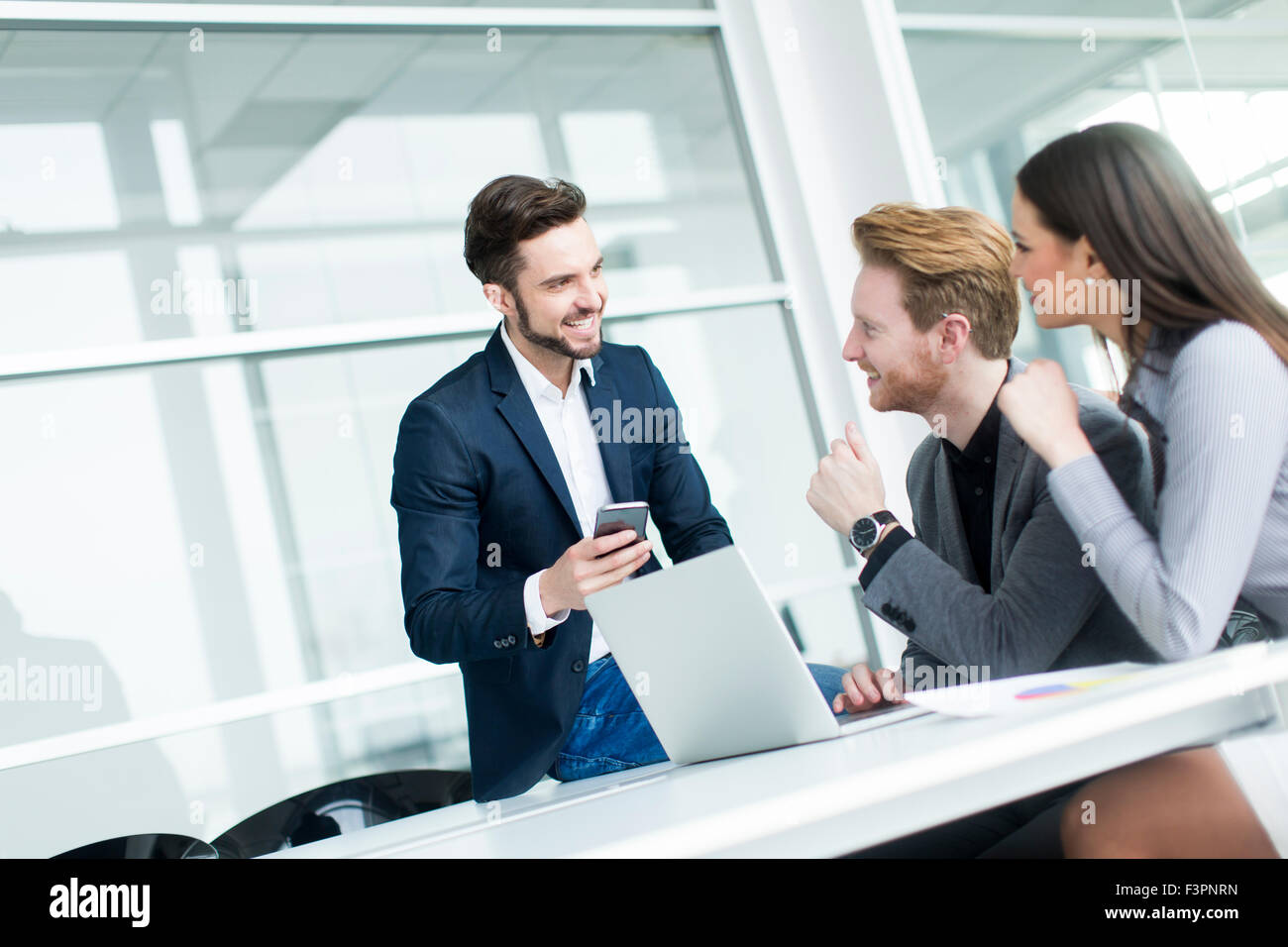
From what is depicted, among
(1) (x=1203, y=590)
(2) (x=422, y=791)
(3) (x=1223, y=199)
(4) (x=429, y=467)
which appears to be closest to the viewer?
(1) (x=1203, y=590)

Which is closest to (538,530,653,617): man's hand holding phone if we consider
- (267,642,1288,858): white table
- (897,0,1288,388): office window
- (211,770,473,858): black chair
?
(267,642,1288,858): white table

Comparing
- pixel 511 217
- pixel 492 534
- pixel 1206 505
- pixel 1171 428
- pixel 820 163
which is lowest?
pixel 1206 505

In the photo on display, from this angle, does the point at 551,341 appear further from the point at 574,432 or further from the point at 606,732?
the point at 606,732

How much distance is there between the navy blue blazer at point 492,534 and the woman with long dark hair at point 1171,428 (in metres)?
1.12

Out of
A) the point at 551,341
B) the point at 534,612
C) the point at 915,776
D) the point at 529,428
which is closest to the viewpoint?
the point at 915,776

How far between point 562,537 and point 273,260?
1.86m

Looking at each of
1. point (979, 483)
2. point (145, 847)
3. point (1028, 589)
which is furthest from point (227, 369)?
point (1028, 589)

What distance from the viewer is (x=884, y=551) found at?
5.45 feet

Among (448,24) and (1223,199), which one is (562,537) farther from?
(1223,199)

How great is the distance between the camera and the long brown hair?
152cm

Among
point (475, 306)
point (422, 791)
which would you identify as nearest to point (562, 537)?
point (422, 791)

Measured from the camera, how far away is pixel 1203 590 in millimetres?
1324

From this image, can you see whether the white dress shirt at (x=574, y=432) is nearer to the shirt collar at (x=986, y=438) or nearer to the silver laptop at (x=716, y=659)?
the shirt collar at (x=986, y=438)

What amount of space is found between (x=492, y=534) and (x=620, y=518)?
866 mm
